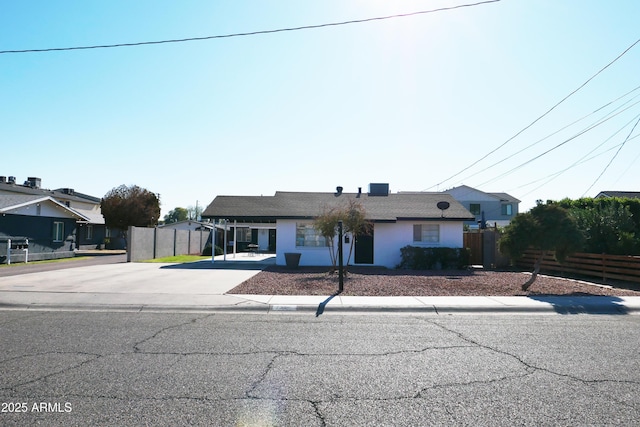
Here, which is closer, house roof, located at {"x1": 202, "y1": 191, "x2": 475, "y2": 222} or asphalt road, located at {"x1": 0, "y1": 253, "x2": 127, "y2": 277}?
asphalt road, located at {"x1": 0, "y1": 253, "x2": 127, "y2": 277}

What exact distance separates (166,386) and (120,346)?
6.98 feet

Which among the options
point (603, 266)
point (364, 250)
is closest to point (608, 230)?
point (603, 266)

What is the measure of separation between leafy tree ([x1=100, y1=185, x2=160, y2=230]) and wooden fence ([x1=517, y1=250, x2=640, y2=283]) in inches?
1344

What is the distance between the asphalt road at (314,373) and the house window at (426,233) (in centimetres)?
1454

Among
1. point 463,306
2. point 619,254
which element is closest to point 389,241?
point 619,254

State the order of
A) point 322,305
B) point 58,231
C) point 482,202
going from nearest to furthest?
point 322,305 → point 58,231 → point 482,202

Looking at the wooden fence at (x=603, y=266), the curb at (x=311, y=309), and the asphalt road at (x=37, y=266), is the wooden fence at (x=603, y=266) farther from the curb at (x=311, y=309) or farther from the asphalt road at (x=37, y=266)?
the asphalt road at (x=37, y=266)

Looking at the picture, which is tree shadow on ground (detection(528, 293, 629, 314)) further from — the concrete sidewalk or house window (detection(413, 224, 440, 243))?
house window (detection(413, 224, 440, 243))

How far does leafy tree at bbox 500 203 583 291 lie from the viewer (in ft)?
43.6

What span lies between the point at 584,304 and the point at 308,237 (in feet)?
46.9

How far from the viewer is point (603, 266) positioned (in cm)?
1628

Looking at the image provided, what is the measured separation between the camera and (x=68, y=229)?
101 ft

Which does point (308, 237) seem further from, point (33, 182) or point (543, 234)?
point (33, 182)

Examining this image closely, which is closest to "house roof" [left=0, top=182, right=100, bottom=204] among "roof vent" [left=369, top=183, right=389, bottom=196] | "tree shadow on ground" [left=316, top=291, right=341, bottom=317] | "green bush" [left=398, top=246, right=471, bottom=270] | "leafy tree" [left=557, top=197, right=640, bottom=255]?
"roof vent" [left=369, top=183, right=389, bottom=196]
